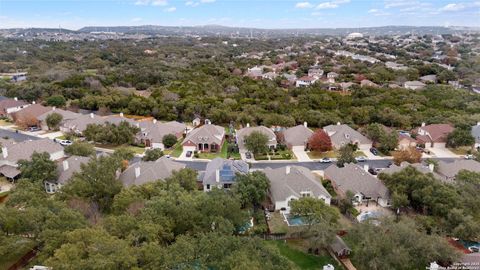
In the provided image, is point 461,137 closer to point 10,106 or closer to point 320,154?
point 320,154

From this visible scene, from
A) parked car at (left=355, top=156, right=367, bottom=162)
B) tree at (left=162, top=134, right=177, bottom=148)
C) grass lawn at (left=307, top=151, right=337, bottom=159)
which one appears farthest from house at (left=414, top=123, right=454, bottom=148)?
tree at (left=162, top=134, right=177, bottom=148)

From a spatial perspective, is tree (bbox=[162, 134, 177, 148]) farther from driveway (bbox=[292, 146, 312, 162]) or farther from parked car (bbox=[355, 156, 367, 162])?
parked car (bbox=[355, 156, 367, 162])

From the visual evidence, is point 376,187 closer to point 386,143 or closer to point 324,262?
point 324,262

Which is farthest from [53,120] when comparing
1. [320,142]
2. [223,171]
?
[320,142]

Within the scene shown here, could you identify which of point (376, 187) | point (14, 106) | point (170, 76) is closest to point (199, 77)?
point (170, 76)

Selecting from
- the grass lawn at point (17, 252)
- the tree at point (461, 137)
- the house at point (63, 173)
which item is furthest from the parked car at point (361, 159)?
the grass lawn at point (17, 252)

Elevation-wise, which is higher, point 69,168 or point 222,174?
point 69,168
